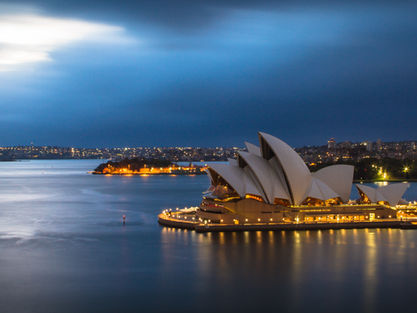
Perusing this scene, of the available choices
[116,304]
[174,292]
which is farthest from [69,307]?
[174,292]

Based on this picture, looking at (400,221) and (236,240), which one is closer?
(236,240)

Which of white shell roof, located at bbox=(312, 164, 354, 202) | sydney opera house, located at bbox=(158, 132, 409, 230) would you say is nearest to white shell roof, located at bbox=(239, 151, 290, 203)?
sydney opera house, located at bbox=(158, 132, 409, 230)

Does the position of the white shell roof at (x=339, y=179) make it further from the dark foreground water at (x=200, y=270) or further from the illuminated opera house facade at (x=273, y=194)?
the dark foreground water at (x=200, y=270)

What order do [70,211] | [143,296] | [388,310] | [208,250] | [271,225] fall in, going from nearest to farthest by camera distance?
[388,310] < [143,296] < [208,250] < [271,225] < [70,211]

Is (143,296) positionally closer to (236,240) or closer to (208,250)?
(208,250)

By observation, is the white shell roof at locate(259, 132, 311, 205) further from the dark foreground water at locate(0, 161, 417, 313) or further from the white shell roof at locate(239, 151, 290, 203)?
the dark foreground water at locate(0, 161, 417, 313)

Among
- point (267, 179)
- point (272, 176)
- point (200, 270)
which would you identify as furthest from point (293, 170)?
point (200, 270)
